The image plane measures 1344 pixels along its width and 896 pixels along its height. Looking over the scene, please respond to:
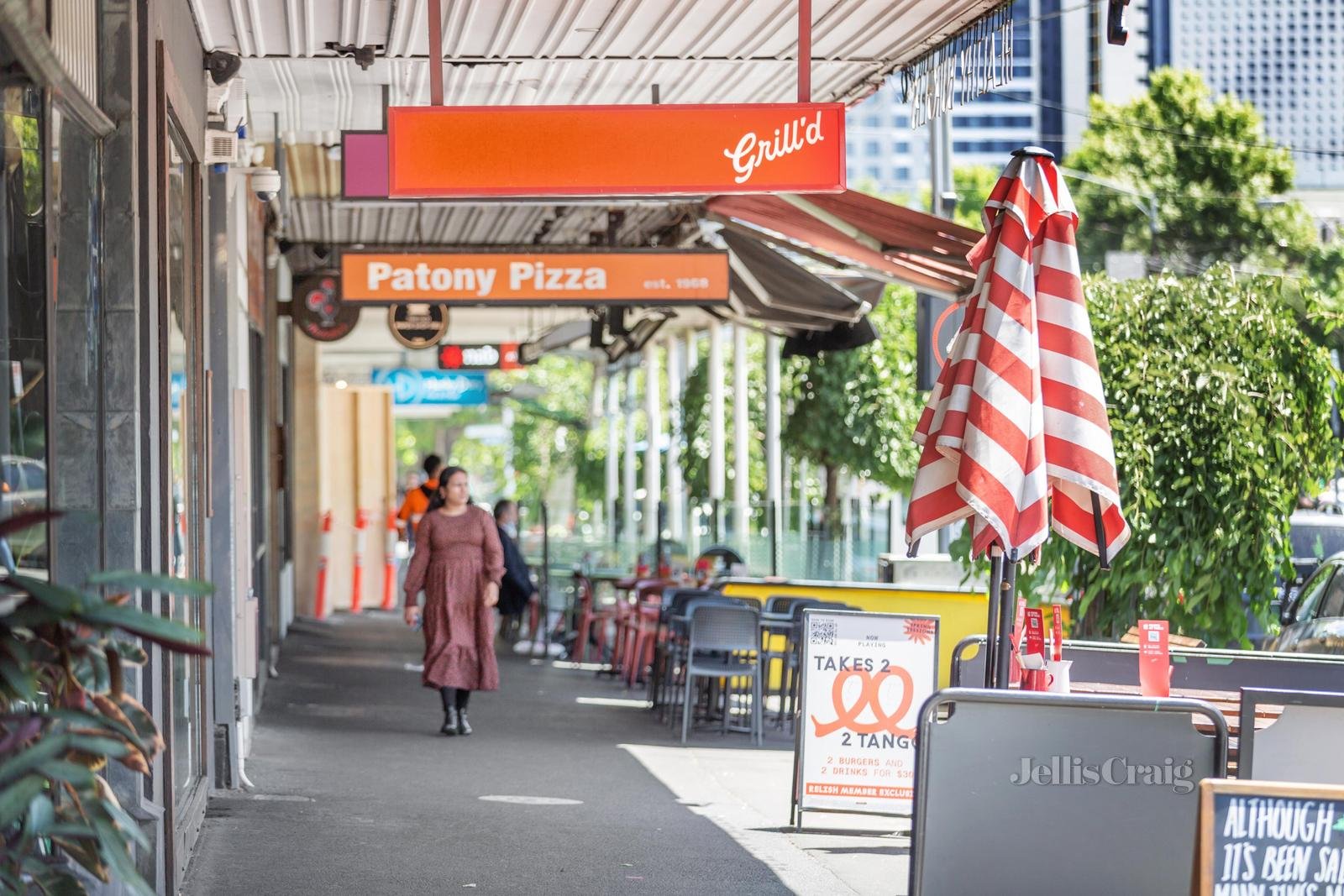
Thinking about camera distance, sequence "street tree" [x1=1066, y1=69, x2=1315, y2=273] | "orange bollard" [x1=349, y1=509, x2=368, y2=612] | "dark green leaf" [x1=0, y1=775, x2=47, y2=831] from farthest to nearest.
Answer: "street tree" [x1=1066, y1=69, x2=1315, y2=273], "orange bollard" [x1=349, y1=509, x2=368, y2=612], "dark green leaf" [x1=0, y1=775, x2=47, y2=831]

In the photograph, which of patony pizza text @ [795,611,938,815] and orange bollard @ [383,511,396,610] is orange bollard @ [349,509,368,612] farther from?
patony pizza text @ [795,611,938,815]

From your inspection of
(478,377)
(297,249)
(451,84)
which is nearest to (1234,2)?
(478,377)

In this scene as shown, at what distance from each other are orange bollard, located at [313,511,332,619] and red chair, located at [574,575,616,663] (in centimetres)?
451

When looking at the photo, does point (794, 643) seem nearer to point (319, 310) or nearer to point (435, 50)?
point (319, 310)

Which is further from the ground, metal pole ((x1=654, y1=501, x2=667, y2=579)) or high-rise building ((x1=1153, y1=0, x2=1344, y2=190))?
high-rise building ((x1=1153, y1=0, x2=1344, y2=190))

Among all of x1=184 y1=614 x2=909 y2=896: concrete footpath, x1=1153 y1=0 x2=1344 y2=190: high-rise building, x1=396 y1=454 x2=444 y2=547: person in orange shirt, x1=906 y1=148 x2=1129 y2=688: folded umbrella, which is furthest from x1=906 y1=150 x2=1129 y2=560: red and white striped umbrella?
x1=1153 y1=0 x2=1344 y2=190: high-rise building

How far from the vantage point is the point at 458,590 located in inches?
467

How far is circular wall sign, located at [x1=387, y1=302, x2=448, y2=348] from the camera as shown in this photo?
55.8 feet

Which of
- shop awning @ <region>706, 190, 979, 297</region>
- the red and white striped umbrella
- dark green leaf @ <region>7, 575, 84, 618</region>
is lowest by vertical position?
dark green leaf @ <region>7, 575, 84, 618</region>

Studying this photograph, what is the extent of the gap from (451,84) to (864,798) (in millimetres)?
4232

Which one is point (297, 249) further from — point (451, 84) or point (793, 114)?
point (793, 114)

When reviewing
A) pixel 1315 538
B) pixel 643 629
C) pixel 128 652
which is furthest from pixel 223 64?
pixel 1315 538

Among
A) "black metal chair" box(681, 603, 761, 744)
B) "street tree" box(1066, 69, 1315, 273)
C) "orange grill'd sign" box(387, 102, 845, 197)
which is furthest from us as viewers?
"street tree" box(1066, 69, 1315, 273)

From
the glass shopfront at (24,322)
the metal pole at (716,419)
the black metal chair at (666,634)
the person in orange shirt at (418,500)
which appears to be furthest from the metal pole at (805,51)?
the metal pole at (716,419)
